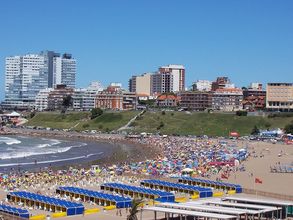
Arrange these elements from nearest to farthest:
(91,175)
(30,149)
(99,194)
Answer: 1. (99,194)
2. (91,175)
3. (30,149)

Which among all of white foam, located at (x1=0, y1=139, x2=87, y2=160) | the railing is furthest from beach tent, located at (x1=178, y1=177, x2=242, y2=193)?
white foam, located at (x1=0, y1=139, x2=87, y2=160)

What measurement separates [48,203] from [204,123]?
7993 cm

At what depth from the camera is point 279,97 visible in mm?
126875

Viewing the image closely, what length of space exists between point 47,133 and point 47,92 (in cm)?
7359

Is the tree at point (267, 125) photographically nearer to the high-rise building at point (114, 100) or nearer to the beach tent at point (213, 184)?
the high-rise building at point (114, 100)

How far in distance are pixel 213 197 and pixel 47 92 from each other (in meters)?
163

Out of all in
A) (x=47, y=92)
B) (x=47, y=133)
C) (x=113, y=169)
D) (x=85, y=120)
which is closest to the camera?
(x=113, y=169)

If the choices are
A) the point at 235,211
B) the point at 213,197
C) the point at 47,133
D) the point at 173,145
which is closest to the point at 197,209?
the point at 235,211

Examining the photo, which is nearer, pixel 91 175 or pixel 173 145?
pixel 91 175

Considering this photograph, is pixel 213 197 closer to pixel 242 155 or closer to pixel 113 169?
pixel 113 169

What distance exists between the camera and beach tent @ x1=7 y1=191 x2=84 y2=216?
31.9m

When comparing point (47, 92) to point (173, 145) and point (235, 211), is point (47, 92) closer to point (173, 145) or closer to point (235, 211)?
point (173, 145)

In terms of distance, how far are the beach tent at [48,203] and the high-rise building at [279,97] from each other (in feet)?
318

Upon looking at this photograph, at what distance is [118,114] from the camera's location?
13025cm
